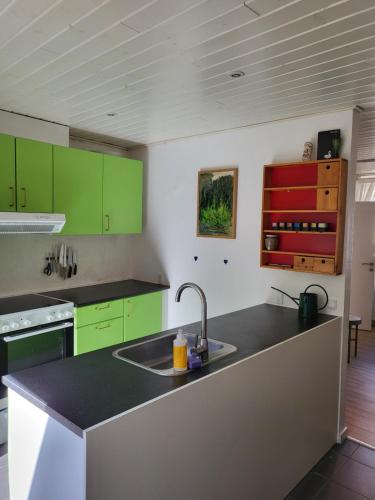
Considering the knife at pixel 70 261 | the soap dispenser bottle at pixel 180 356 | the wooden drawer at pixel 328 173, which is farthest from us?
the knife at pixel 70 261

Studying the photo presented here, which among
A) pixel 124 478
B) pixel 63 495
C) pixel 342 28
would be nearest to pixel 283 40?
pixel 342 28

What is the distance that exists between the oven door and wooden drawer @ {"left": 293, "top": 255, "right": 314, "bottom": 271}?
178cm

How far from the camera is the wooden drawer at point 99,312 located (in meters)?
3.01

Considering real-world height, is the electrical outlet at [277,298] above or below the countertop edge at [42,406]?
above

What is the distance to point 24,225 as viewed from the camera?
8.55ft

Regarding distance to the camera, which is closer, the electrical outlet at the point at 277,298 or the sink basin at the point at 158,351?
the sink basin at the point at 158,351

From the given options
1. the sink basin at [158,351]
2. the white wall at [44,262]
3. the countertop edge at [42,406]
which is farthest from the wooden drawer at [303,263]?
the white wall at [44,262]

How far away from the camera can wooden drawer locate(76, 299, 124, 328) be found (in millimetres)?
3008

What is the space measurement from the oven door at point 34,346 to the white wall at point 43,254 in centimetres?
63

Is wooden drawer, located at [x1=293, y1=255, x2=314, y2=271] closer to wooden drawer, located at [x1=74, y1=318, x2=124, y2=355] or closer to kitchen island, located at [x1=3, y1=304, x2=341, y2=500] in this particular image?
kitchen island, located at [x1=3, y1=304, x2=341, y2=500]

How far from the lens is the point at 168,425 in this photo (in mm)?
1404

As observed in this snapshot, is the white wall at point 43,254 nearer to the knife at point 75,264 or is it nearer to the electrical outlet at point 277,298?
the knife at point 75,264

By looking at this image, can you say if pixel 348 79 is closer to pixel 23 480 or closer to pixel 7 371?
pixel 23 480

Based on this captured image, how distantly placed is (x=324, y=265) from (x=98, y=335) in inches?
75.0
